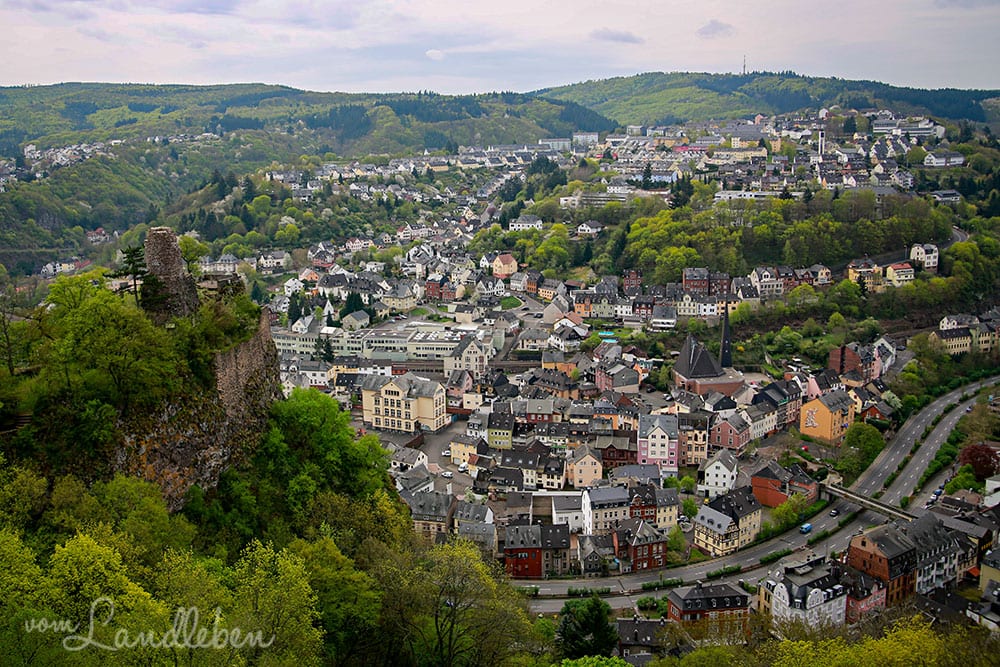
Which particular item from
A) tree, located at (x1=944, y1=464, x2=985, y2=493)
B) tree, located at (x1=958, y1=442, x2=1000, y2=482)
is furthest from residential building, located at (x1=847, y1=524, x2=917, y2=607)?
tree, located at (x1=958, y1=442, x2=1000, y2=482)

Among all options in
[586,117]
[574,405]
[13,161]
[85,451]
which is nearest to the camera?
[85,451]

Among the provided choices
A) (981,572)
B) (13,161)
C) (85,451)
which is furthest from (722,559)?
(13,161)

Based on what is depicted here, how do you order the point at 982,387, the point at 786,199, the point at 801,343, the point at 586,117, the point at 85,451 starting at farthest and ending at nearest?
the point at 586,117, the point at 786,199, the point at 801,343, the point at 982,387, the point at 85,451

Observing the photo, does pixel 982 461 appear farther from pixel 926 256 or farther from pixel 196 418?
pixel 926 256

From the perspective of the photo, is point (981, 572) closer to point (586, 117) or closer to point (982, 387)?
point (982, 387)

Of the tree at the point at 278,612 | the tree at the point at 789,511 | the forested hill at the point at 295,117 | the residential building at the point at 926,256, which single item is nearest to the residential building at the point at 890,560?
the tree at the point at 789,511

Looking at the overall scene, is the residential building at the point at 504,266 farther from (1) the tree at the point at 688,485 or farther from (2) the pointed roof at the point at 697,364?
(1) the tree at the point at 688,485
